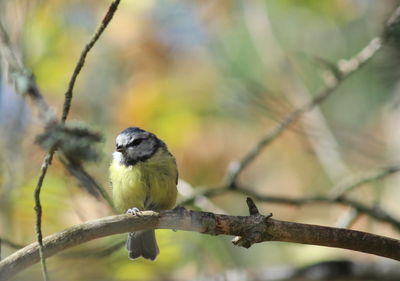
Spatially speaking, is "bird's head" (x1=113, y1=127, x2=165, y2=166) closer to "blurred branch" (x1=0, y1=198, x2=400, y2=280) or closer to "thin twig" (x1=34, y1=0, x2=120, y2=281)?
"blurred branch" (x1=0, y1=198, x2=400, y2=280)

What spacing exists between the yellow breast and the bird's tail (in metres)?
0.24

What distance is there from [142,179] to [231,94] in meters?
1.68

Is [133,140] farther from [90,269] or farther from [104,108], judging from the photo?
[104,108]

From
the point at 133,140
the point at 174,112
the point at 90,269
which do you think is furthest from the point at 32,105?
the point at 174,112

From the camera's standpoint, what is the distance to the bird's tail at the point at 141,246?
3.77m

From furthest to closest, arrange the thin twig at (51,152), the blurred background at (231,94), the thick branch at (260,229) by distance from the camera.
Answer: the blurred background at (231,94), the thick branch at (260,229), the thin twig at (51,152)

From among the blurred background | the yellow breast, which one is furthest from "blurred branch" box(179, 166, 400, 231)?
the blurred background

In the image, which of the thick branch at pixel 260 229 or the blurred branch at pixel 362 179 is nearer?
the thick branch at pixel 260 229

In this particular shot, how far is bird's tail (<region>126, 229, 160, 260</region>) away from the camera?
12.4 feet

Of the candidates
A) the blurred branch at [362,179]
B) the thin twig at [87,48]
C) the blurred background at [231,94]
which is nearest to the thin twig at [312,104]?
the blurred branch at [362,179]

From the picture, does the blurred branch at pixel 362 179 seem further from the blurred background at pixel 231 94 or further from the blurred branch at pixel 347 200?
the blurred background at pixel 231 94

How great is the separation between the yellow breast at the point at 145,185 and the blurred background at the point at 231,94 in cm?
68

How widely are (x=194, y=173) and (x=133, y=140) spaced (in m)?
2.32

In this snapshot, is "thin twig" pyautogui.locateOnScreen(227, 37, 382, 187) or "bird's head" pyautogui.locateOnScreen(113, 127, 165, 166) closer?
"thin twig" pyautogui.locateOnScreen(227, 37, 382, 187)
